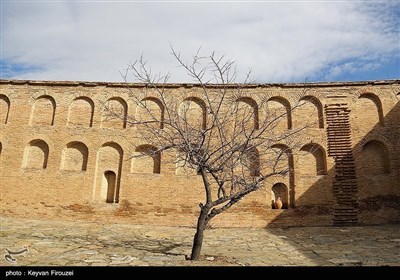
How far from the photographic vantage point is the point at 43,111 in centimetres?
1502

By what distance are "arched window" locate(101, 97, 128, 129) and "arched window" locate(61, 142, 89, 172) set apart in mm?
1457

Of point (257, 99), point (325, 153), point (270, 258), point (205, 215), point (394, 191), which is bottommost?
point (270, 258)

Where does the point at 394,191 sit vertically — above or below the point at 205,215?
above

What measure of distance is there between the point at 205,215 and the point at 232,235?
4.19 m

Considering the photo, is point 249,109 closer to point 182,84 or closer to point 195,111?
point 195,111

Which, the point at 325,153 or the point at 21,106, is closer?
the point at 325,153

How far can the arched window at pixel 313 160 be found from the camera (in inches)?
543

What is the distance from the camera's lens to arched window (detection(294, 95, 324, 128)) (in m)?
14.2

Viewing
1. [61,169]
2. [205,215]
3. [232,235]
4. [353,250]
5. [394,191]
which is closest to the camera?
[205,215]

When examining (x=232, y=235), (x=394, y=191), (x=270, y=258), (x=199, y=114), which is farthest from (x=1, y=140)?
(x=394, y=191)

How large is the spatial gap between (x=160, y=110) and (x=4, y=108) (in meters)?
7.47

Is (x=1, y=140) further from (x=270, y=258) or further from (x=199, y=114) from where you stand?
(x=270, y=258)

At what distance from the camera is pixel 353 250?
29.4 ft

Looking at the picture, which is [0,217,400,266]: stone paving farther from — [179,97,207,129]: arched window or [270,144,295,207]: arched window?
[179,97,207,129]: arched window
